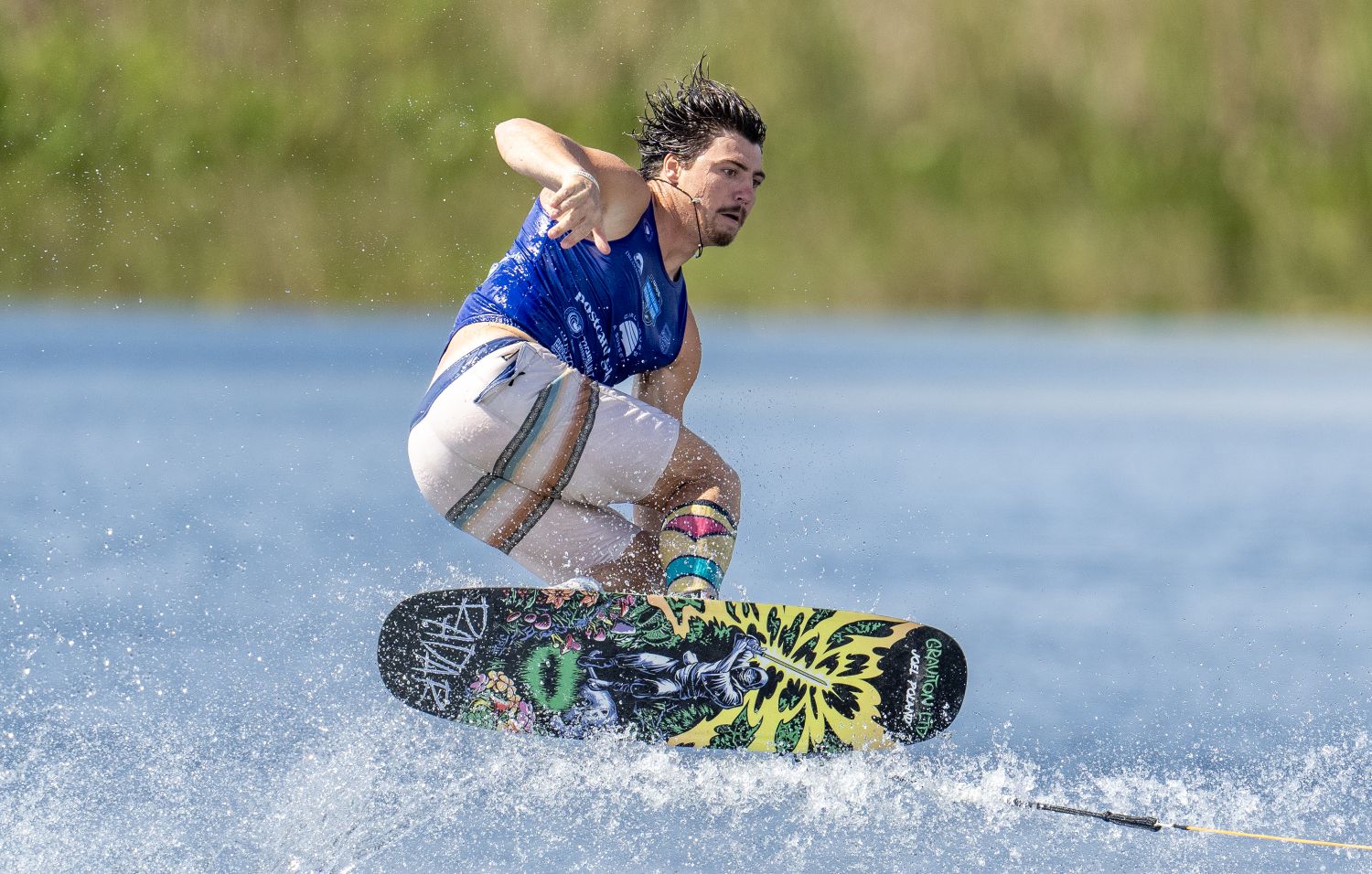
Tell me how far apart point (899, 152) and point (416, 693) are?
53.3 m

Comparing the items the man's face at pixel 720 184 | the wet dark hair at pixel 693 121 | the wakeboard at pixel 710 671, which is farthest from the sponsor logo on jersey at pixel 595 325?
the wakeboard at pixel 710 671

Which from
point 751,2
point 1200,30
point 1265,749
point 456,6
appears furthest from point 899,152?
point 1265,749

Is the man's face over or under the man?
over

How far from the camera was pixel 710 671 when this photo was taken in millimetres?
4645

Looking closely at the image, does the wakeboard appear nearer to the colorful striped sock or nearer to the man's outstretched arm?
the colorful striped sock

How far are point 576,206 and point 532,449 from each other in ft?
2.15

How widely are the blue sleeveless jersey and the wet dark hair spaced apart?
0.78ft

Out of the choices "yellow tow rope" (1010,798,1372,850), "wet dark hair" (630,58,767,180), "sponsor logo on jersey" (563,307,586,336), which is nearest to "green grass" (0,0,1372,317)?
"wet dark hair" (630,58,767,180)

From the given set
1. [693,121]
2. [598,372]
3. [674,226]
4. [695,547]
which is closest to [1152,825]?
[695,547]

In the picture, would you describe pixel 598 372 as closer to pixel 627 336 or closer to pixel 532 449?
pixel 627 336

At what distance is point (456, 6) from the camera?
63.6 meters

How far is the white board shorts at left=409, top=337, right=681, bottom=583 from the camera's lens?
4.51m

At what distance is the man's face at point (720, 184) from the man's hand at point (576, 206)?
500mm

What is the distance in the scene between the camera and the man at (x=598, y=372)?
4.53 m
